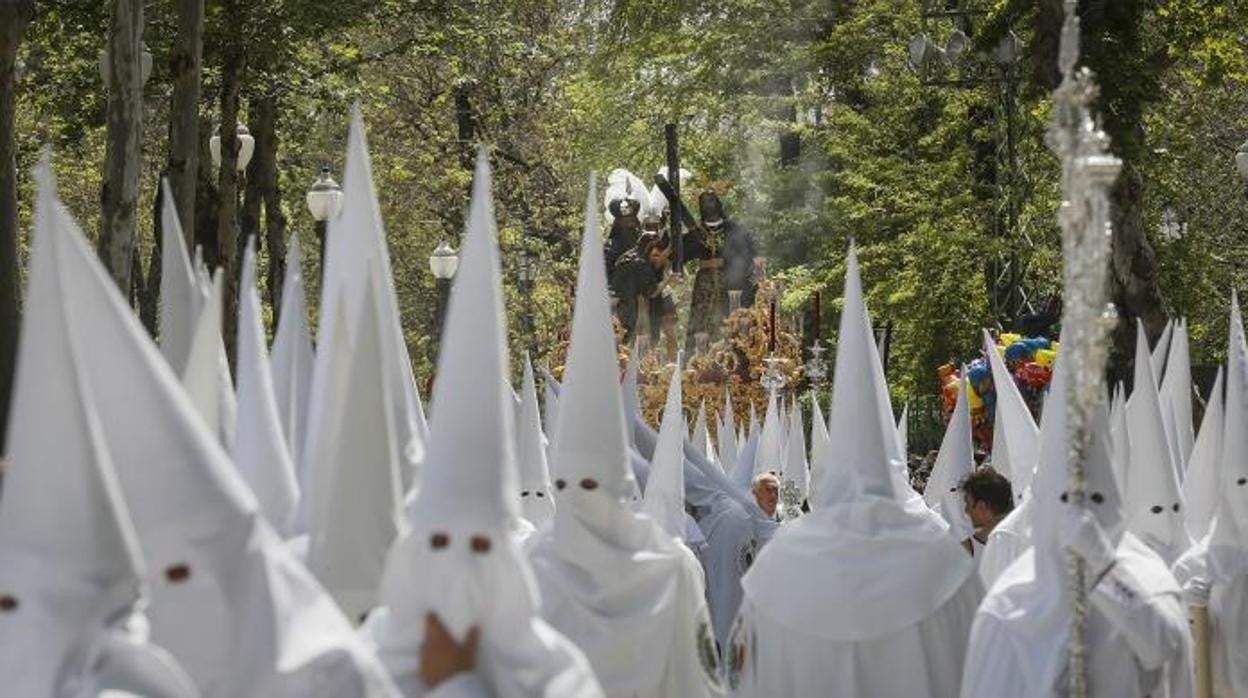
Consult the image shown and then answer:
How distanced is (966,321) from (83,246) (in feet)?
112

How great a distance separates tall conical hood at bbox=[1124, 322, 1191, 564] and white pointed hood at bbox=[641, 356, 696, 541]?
7.50 feet

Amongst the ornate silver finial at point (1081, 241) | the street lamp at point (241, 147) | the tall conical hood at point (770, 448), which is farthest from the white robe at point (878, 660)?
the street lamp at point (241, 147)

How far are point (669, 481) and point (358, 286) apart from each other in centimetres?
357

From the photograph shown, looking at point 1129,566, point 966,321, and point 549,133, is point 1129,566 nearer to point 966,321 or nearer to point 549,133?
point 966,321

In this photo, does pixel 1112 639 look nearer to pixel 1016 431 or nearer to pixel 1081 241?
pixel 1081 241

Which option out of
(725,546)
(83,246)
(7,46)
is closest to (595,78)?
(7,46)

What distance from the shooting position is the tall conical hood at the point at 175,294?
11719 millimetres

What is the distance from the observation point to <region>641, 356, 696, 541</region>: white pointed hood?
1357cm

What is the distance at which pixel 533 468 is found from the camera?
15000 mm

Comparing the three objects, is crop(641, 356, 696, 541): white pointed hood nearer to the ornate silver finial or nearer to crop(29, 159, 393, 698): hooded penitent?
the ornate silver finial

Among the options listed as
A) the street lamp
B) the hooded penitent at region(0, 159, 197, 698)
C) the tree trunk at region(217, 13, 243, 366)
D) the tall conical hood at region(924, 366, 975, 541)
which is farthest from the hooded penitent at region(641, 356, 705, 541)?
the street lamp

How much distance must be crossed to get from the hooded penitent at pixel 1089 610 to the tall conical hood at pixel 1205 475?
161 inches

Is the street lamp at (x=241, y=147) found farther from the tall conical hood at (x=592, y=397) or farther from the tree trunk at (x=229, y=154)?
the tall conical hood at (x=592, y=397)

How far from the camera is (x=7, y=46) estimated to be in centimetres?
2031
